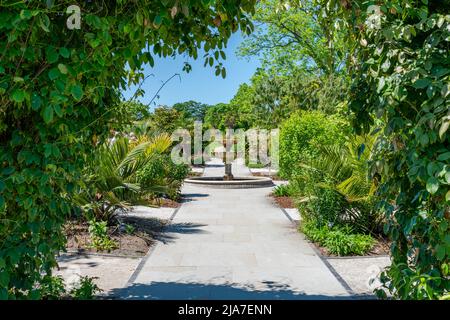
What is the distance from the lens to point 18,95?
2307 mm

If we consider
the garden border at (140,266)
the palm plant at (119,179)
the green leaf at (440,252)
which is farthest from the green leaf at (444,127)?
the palm plant at (119,179)

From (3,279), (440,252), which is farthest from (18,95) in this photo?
(440,252)

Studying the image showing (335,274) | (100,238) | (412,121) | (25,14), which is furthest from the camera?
(100,238)

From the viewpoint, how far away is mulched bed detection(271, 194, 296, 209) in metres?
12.4

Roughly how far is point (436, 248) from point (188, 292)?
10.6 ft

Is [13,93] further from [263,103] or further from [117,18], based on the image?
[263,103]

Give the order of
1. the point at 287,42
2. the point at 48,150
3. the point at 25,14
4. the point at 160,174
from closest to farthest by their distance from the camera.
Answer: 1. the point at 25,14
2. the point at 48,150
3. the point at 160,174
4. the point at 287,42

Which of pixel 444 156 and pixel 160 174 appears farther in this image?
pixel 160 174

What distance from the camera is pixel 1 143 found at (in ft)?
9.60

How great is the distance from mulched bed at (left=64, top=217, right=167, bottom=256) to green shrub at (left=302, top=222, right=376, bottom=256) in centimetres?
291

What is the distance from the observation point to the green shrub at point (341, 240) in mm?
7012

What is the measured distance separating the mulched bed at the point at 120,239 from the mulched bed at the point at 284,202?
4.48m

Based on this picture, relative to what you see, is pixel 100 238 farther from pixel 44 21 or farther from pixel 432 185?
pixel 432 185

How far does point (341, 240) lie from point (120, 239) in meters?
3.70
